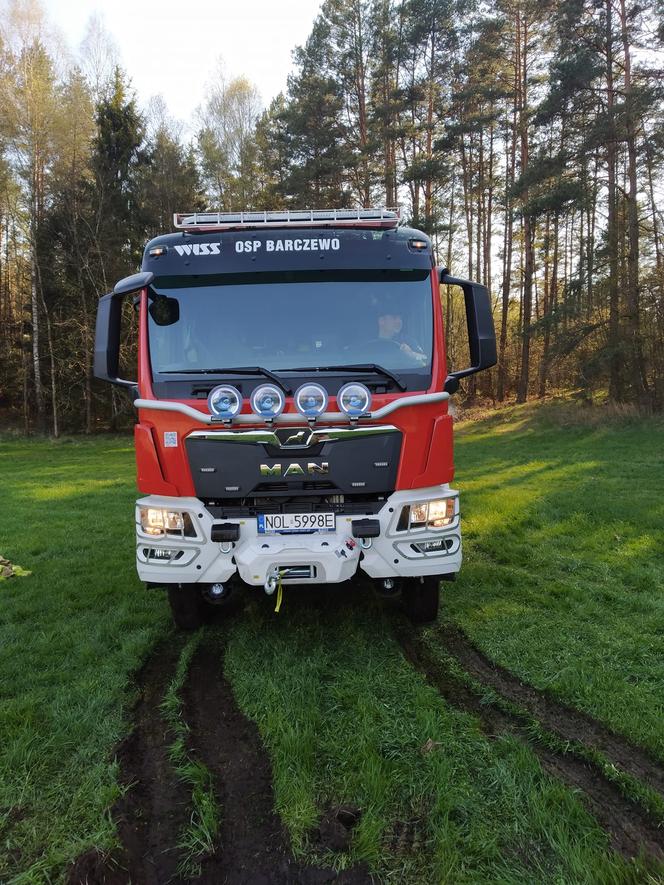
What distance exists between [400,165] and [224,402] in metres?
24.1

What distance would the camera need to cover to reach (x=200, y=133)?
1109 inches

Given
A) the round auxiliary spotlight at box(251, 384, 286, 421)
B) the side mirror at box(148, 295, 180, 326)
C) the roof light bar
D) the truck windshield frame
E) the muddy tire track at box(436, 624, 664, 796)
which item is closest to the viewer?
the muddy tire track at box(436, 624, 664, 796)

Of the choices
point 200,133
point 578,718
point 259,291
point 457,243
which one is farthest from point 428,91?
point 578,718

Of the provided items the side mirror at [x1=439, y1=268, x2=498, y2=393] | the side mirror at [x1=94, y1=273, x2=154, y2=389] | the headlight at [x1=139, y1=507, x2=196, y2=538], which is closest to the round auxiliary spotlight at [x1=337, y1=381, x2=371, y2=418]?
the side mirror at [x1=439, y1=268, x2=498, y2=393]

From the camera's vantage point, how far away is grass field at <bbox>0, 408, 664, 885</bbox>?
2.18m

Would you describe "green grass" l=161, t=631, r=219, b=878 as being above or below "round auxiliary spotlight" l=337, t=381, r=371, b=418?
below

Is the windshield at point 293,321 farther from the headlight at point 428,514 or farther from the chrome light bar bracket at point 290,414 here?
the headlight at point 428,514

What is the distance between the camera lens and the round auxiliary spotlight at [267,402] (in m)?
3.42

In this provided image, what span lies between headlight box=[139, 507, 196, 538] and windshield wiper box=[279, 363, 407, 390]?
1.20 meters

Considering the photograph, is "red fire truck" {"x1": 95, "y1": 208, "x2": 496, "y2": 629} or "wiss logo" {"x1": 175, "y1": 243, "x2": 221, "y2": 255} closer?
"red fire truck" {"x1": 95, "y1": 208, "x2": 496, "y2": 629}

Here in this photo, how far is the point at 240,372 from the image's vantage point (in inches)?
142

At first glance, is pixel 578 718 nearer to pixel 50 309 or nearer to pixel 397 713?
pixel 397 713

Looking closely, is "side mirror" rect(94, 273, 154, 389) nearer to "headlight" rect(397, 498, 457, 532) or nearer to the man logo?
the man logo

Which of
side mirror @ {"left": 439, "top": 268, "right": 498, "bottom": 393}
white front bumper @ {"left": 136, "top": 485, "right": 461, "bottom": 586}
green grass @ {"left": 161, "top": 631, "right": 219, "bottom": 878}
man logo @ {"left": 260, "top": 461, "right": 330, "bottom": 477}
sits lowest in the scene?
green grass @ {"left": 161, "top": 631, "right": 219, "bottom": 878}
